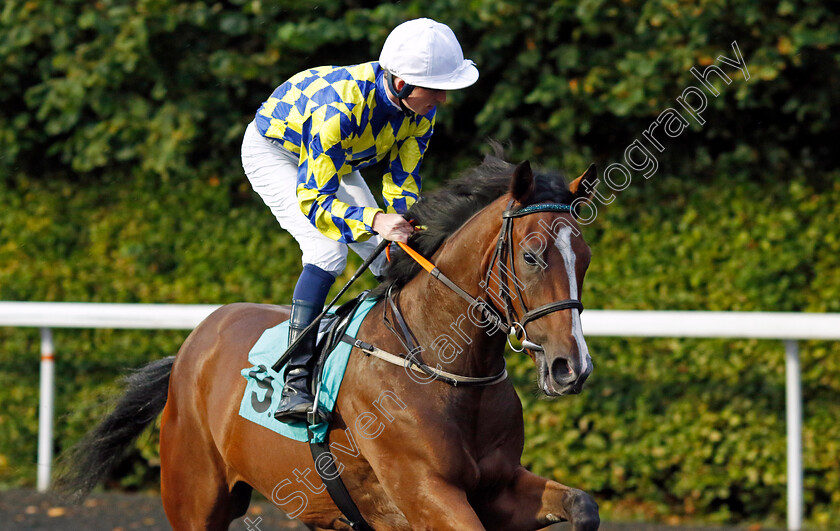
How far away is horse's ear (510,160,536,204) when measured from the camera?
257 cm

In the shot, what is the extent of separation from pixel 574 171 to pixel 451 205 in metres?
2.52

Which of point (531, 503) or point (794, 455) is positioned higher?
point (531, 503)

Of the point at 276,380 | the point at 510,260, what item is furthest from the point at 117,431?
the point at 510,260

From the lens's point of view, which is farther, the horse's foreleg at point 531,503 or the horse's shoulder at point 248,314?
the horse's shoulder at point 248,314

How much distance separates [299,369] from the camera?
3113 mm

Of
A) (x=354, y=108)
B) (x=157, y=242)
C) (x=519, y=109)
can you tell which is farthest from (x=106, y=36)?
(x=354, y=108)

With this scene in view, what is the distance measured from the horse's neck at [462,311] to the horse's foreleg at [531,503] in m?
0.37

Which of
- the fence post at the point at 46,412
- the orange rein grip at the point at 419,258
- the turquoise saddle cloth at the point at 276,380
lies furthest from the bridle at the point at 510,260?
the fence post at the point at 46,412

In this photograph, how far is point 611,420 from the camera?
5098 millimetres

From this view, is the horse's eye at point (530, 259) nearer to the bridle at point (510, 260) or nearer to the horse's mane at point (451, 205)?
the bridle at point (510, 260)

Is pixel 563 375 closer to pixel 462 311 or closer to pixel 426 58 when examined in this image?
pixel 462 311

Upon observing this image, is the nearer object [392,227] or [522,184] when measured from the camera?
[522,184]

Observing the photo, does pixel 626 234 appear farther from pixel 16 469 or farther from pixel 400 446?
pixel 16 469

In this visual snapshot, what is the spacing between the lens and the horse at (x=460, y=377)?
8.16 ft
